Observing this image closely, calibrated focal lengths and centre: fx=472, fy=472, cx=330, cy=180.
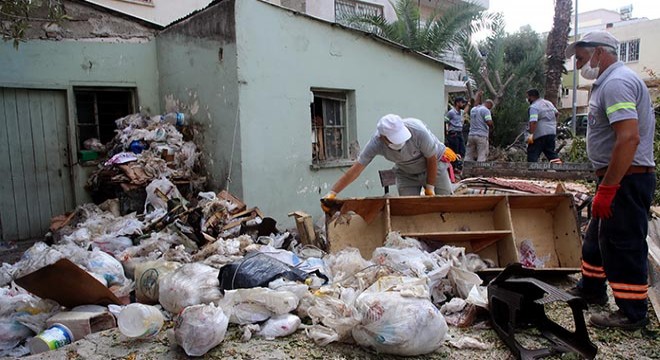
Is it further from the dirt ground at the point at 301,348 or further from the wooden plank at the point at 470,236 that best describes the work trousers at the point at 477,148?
the dirt ground at the point at 301,348

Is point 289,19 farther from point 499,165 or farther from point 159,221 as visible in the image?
point 499,165

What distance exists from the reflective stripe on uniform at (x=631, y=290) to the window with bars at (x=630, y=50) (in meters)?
29.2

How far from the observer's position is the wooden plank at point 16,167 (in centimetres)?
634

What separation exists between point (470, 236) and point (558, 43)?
10.9 m

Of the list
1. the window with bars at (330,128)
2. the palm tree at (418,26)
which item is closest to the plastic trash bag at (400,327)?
the window with bars at (330,128)

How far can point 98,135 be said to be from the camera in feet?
23.2

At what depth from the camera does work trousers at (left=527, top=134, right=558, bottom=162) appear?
8766 millimetres

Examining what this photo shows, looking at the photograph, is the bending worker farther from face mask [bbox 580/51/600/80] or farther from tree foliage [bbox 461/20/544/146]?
tree foliage [bbox 461/20/544/146]

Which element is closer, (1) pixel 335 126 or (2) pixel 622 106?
(2) pixel 622 106

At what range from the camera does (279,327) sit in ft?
9.68

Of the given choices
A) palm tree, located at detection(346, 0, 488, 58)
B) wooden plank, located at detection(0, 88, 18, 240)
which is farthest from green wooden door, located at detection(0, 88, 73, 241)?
palm tree, located at detection(346, 0, 488, 58)

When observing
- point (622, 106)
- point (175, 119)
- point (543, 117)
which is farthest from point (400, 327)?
point (543, 117)

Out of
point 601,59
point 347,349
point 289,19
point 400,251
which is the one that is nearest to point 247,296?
point 347,349

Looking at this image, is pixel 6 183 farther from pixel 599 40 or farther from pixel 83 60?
pixel 599 40
